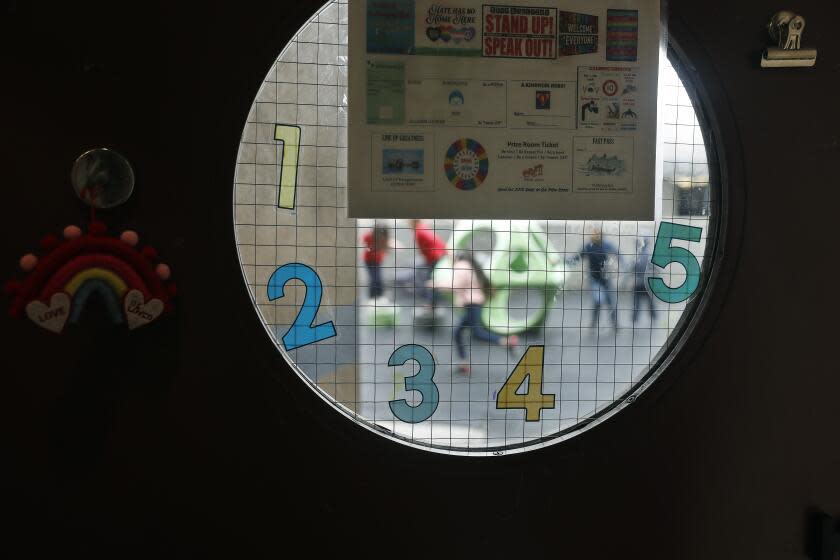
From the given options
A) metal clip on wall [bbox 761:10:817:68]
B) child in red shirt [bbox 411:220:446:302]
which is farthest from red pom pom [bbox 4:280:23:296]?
metal clip on wall [bbox 761:10:817:68]

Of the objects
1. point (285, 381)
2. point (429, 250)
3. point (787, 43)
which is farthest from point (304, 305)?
point (787, 43)

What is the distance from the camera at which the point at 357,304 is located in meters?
1.16

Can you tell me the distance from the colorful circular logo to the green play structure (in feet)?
0.39

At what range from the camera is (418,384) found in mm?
1185

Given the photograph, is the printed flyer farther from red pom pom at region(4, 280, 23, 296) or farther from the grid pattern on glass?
red pom pom at region(4, 280, 23, 296)

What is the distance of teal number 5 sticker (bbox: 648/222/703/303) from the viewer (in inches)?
47.0

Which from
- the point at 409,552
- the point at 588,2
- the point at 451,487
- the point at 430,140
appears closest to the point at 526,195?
the point at 430,140

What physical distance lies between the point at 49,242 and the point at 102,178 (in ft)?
0.40

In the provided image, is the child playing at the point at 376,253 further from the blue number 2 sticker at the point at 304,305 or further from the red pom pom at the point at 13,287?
the red pom pom at the point at 13,287

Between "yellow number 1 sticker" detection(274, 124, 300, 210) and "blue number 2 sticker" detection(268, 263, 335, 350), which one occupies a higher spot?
"yellow number 1 sticker" detection(274, 124, 300, 210)

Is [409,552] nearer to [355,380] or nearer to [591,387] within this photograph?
[355,380]

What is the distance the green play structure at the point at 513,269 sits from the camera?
3.96 feet

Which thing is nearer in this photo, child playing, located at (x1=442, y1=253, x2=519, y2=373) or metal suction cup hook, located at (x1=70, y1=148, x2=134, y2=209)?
metal suction cup hook, located at (x1=70, y1=148, x2=134, y2=209)

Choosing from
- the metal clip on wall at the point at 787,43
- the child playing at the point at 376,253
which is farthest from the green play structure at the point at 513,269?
the metal clip on wall at the point at 787,43
